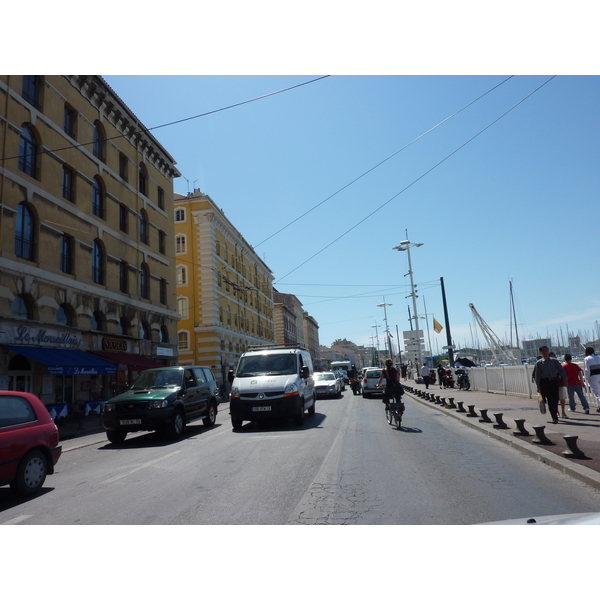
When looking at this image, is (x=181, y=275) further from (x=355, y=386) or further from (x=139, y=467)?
(x=139, y=467)

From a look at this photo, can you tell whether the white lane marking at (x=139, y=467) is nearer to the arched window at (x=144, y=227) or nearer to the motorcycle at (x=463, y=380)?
the motorcycle at (x=463, y=380)

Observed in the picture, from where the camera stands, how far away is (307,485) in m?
6.01

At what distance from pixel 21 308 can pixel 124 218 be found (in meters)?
11.1

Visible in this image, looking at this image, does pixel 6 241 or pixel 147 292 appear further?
pixel 147 292

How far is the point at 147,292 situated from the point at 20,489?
24990 millimetres

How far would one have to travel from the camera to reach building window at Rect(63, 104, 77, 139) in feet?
74.9

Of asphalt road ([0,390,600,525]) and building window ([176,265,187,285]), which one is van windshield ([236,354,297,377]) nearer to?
asphalt road ([0,390,600,525])

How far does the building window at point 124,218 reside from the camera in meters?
27.8

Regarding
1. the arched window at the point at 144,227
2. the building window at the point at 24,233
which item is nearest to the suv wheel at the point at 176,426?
the building window at the point at 24,233

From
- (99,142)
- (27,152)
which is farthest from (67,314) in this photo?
(99,142)

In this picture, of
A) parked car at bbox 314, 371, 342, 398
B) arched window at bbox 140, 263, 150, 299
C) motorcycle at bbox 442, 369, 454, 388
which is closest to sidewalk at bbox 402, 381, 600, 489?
parked car at bbox 314, 371, 342, 398

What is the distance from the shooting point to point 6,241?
1753 centimetres
